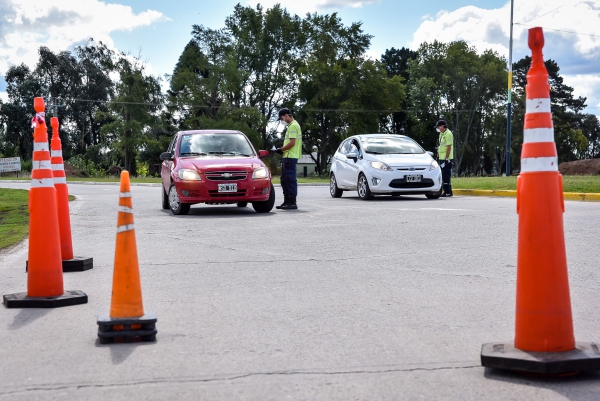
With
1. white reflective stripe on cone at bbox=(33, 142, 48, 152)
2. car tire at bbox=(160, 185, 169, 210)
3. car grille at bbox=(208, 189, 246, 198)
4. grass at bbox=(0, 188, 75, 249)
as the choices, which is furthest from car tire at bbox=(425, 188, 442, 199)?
white reflective stripe on cone at bbox=(33, 142, 48, 152)

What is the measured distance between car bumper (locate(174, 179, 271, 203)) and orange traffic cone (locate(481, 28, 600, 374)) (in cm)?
1111

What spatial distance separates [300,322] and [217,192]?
9907mm

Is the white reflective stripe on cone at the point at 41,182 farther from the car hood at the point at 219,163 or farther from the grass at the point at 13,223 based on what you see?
the car hood at the point at 219,163

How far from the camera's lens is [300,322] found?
17.5ft

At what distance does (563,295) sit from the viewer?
4062 mm

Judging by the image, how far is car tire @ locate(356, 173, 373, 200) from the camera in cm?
1943

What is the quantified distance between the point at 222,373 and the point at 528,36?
230cm

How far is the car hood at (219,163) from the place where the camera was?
15.2 meters

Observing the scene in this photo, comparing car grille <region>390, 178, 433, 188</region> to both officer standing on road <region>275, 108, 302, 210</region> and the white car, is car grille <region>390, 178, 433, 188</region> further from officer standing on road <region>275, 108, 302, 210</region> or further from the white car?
officer standing on road <region>275, 108, 302, 210</region>

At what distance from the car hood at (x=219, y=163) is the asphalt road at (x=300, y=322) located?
4442 mm

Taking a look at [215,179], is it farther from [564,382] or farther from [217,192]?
[564,382]

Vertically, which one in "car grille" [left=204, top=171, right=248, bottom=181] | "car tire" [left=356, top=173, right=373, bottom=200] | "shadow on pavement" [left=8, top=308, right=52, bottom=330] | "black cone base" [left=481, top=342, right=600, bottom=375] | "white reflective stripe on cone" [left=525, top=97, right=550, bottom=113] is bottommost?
"shadow on pavement" [left=8, top=308, right=52, bottom=330]

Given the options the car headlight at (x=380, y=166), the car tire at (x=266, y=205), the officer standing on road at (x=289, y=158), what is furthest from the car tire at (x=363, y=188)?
the car tire at (x=266, y=205)

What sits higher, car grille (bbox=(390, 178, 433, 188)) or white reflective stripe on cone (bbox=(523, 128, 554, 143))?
white reflective stripe on cone (bbox=(523, 128, 554, 143))
